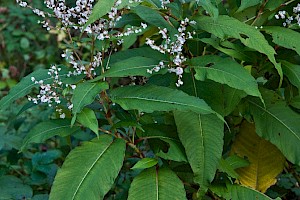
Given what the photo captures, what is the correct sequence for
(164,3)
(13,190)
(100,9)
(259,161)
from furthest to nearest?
(13,190) → (259,161) → (164,3) → (100,9)

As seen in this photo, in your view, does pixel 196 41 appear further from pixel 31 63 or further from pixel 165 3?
pixel 31 63

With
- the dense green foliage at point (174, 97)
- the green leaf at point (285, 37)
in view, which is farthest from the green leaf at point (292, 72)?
the green leaf at point (285, 37)

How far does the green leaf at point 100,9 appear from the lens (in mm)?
1645

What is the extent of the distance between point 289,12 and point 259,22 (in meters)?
0.15

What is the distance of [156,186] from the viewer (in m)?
1.90

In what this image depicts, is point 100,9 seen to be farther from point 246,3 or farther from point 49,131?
point 246,3

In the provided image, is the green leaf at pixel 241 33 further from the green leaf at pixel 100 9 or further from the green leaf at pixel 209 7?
the green leaf at pixel 100 9

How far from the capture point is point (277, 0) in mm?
2125

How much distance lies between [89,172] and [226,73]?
0.60 m

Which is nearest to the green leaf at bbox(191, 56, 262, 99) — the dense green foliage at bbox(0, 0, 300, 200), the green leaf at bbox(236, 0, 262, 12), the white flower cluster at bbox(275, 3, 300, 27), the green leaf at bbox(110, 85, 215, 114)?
the dense green foliage at bbox(0, 0, 300, 200)

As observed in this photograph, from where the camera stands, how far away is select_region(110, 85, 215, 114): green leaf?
1745 mm

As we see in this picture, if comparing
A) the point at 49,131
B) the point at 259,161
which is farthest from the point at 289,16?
the point at 49,131

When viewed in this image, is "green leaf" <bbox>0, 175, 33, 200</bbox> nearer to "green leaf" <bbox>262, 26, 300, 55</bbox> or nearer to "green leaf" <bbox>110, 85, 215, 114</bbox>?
"green leaf" <bbox>110, 85, 215, 114</bbox>

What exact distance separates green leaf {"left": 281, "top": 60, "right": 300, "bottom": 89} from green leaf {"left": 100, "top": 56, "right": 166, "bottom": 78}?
545 millimetres
